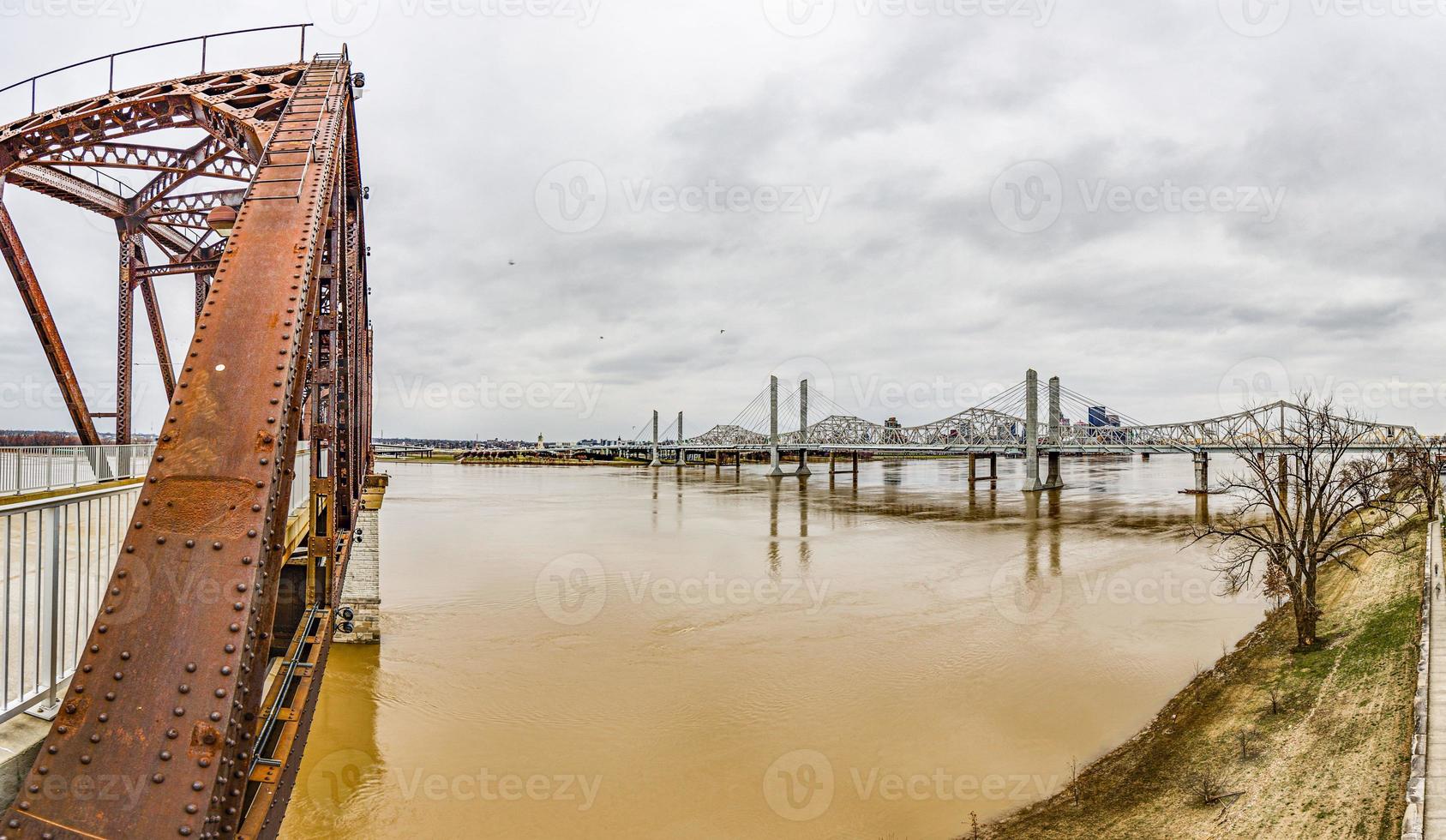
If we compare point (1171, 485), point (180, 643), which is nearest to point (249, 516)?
point (180, 643)

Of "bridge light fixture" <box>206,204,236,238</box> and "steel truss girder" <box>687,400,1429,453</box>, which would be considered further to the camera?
"steel truss girder" <box>687,400,1429,453</box>

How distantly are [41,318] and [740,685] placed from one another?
1369 cm

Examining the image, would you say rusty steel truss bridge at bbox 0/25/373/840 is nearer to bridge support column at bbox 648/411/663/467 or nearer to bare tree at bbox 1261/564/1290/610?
bare tree at bbox 1261/564/1290/610

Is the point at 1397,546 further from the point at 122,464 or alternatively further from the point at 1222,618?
the point at 122,464

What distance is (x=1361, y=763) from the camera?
8.24 metres

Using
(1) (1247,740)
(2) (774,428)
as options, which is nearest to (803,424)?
(2) (774,428)

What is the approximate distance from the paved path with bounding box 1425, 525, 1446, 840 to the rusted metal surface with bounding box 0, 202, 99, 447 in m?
19.4

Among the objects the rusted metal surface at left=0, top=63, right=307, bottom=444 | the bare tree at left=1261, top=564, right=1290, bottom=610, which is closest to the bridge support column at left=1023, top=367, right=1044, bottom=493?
the bare tree at left=1261, top=564, right=1290, bottom=610

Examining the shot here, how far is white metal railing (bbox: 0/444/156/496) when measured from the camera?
30.1 feet

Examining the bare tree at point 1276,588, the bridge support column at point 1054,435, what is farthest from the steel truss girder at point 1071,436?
the bare tree at point 1276,588

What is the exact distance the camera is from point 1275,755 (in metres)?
9.22

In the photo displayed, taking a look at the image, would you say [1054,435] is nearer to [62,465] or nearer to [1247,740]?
[1247,740]

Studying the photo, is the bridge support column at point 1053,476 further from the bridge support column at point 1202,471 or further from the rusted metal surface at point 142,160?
the rusted metal surface at point 142,160

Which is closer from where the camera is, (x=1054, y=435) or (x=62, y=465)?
(x=62, y=465)
